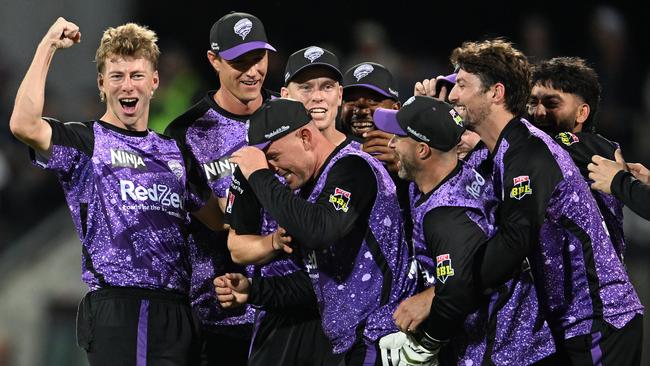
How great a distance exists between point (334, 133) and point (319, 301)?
0.95 metres

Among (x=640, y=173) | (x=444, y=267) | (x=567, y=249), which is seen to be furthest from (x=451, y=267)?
(x=640, y=173)

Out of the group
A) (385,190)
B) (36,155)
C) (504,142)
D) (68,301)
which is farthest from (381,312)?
(68,301)

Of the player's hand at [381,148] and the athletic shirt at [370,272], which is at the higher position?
the player's hand at [381,148]

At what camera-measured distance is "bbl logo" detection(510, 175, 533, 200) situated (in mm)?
4449

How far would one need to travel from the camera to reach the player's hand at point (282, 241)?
460 centimetres

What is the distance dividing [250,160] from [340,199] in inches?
18.2

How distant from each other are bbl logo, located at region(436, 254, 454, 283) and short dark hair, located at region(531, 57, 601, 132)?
137 cm

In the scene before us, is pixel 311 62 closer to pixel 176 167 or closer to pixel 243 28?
pixel 243 28

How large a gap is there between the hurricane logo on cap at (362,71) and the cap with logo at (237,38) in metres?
0.46

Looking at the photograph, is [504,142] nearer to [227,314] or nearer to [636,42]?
[227,314]

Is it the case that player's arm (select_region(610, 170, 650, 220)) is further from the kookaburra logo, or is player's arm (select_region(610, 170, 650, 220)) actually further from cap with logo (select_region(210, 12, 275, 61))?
the kookaburra logo

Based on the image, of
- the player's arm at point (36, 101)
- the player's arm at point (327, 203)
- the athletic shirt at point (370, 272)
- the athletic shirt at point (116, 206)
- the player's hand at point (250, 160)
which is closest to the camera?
the player's arm at point (327, 203)

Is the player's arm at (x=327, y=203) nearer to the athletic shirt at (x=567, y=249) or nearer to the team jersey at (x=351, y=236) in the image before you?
the team jersey at (x=351, y=236)

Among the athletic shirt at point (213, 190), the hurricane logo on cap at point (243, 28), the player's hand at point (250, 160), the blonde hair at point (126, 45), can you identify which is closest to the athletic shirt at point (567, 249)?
the player's hand at point (250, 160)
